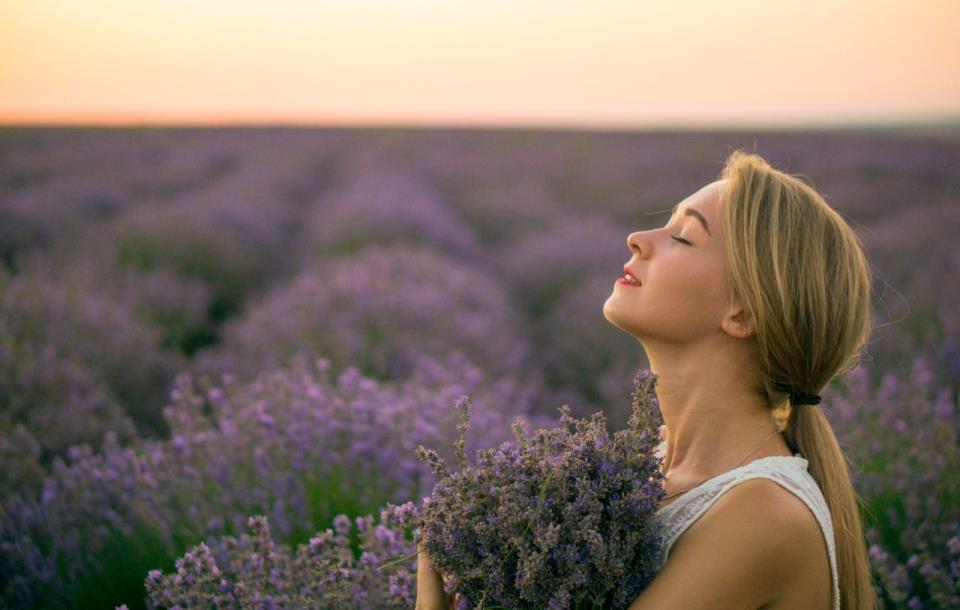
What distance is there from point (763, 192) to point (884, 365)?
12.3ft

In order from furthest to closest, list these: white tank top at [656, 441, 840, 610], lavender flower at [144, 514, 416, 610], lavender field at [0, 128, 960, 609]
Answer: lavender field at [0, 128, 960, 609]
lavender flower at [144, 514, 416, 610]
white tank top at [656, 441, 840, 610]

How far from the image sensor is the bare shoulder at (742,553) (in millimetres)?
1338

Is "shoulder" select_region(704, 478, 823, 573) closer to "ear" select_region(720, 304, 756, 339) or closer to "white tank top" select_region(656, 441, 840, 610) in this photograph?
"white tank top" select_region(656, 441, 840, 610)

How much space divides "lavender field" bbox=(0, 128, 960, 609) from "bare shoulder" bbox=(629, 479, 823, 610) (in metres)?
0.61

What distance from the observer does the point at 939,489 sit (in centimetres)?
265

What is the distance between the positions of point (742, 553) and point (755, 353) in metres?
0.42

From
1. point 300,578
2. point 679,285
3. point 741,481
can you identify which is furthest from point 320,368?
point 741,481

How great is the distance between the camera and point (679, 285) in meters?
1.58

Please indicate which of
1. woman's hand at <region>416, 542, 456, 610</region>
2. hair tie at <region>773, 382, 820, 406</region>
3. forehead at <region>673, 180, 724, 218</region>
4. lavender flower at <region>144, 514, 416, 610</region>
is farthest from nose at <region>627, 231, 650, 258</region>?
lavender flower at <region>144, 514, 416, 610</region>

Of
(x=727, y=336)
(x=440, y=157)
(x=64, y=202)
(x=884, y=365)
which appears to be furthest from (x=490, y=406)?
(x=440, y=157)

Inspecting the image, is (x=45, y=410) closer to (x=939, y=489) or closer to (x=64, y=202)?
(x=939, y=489)

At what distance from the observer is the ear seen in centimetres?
155

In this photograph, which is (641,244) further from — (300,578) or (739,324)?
(300,578)

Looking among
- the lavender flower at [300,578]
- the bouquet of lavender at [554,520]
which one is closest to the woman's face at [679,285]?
the bouquet of lavender at [554,520]
